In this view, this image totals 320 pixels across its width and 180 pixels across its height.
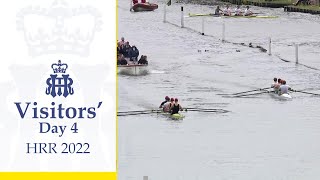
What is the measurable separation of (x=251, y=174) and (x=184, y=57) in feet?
139

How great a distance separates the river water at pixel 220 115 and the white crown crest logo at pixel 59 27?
19239 mm

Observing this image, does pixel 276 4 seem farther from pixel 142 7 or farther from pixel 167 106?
pixel 167 106

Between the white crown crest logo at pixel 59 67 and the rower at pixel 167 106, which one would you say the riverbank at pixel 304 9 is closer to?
the rower at pixel 167 106

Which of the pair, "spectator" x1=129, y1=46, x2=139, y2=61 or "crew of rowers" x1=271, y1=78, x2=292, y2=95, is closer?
"crew of rowers" x1=271, y1=78, x2=292, y2=95

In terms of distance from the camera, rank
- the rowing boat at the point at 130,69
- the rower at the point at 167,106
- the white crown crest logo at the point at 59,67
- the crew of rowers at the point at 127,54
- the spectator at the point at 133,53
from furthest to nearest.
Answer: the spectator at the point at 133,53
the crew of rowers at the point at 127,54
the rowing boat at the point at 130,69
the rower at the point at 167,106
the white crown crest logo at the point at 59,67

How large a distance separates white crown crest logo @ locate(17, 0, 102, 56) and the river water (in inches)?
757

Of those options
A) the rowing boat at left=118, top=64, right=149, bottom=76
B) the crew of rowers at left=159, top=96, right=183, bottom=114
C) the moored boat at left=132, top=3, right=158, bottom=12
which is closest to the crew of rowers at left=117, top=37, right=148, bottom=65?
the rowing boat at left=118, top=64, right=149, bottom=76

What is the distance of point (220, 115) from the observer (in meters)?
44.5

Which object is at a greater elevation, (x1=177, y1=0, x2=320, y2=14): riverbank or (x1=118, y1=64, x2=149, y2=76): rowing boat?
(x1=177, y1=0, x2=320, y2=14): riverbank

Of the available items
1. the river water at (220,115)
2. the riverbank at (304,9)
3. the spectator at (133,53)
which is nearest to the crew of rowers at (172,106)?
the river water at (220,115)

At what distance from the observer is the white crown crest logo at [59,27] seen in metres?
10.7

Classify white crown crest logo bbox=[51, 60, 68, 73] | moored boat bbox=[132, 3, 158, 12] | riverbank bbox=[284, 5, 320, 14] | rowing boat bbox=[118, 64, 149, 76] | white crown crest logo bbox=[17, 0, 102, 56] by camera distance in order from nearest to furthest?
white crown crest logo bbox=[17, 0, 102, 56], white crown crest logo bbox=[51, 60, 68, 73], rowing boat bbox=[118, 64, 149, 76], riverbank bbox=[284, 5, 320, 14], moored boat bbox=[132, 3, 158, 12]

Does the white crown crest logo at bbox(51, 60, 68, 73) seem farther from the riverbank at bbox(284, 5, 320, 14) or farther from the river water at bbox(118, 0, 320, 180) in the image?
the riverbank at bbox(284, 5, 320, 14)

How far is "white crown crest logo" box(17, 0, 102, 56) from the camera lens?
10.7 metres
